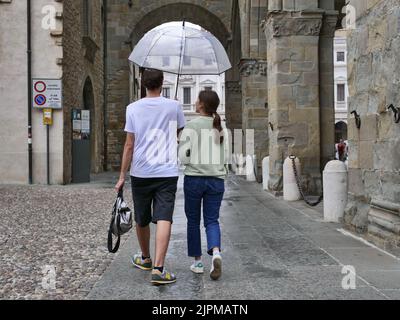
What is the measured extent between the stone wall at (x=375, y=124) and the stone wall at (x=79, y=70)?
948cm

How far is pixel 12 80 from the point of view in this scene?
1358 centimetres

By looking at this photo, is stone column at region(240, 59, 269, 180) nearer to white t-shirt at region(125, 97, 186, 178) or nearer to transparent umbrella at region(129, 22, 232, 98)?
transparent umbrella at region(129, 22, 232, 98)

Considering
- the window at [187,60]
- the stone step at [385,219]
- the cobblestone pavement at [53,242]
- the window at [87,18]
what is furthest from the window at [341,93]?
the stone step at [385,219]

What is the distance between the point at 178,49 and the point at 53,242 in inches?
107

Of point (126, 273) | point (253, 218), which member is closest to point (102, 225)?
point (253, 218)

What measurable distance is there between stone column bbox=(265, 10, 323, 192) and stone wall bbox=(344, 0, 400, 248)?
4.43 meters

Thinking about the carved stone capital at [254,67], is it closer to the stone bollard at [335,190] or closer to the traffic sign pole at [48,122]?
the traffic sign pole at [48,122]

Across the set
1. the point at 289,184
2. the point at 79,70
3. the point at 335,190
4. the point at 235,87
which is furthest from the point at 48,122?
the point at 235,87

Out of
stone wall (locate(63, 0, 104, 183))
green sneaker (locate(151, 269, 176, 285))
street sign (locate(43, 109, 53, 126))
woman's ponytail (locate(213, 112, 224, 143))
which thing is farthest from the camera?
stone wall (locate(63, 0, 104, 183))

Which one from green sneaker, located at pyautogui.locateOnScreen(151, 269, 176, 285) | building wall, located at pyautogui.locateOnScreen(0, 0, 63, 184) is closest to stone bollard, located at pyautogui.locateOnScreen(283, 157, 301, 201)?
green sneaker, located at pyautogui.locateOnScreen(151, 269, 176, 285)

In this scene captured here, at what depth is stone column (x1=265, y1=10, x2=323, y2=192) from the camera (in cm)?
1076

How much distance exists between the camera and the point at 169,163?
4055 millimetres
